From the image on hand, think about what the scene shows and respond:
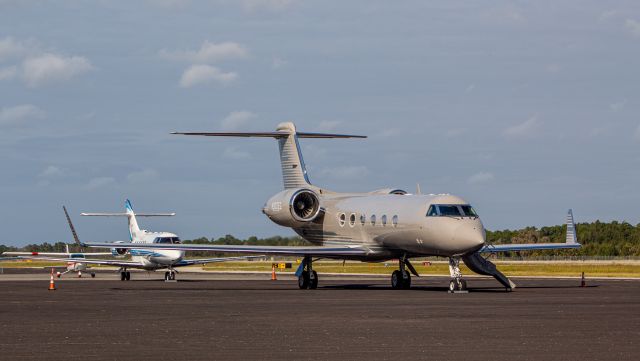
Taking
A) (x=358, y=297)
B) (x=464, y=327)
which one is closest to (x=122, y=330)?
(x=464, y=327)

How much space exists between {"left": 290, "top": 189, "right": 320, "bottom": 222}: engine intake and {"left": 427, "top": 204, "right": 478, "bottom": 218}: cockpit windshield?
27.1ft

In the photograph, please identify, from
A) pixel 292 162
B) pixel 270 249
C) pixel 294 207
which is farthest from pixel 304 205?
pixel 270 249

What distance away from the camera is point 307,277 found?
43.0 meters

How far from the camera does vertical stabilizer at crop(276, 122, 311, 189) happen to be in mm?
49656

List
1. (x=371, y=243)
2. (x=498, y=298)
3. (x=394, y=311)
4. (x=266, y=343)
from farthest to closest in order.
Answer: (x=371, y=243)
(x=498, y=298)
(x=394, y=311)
(x=266, y=343)

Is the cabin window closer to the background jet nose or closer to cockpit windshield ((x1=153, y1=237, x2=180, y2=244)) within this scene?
the background jet nose

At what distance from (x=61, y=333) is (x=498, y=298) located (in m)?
16.4

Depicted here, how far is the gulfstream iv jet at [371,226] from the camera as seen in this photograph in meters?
38.3

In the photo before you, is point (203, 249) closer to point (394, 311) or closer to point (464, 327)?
point (394, 311)

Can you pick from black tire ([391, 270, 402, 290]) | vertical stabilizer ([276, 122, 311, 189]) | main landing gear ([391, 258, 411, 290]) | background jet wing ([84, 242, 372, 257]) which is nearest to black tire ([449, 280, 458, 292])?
main landing gear ([391, 258, 411, 290])

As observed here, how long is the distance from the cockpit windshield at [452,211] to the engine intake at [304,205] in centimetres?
825

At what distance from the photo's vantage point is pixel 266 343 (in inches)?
685

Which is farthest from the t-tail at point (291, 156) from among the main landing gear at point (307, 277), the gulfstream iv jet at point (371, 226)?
the main landing gear at point (307, 277)

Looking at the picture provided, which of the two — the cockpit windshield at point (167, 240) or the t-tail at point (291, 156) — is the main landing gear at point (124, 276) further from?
the t-tail at point (291, 156)
